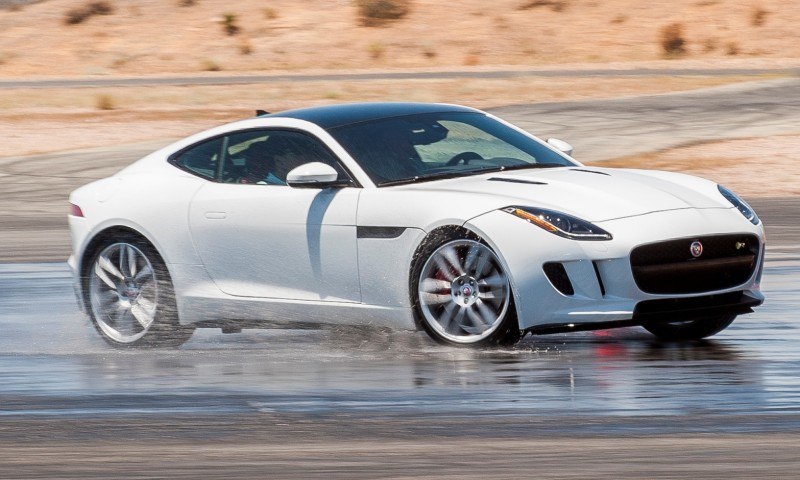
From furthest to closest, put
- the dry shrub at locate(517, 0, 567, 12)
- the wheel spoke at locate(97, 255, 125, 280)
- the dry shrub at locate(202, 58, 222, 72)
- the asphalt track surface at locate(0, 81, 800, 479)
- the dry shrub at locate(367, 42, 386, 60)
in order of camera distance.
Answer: the dry shrub at locate(517, 0, 567, 12) < the dry shrub at locate(367, 42, 386, 60) < the dry shrub at locate(202, 58, 222, 72) < the wheel spoke at locate(97, 255, 125, 280) < the asphalt track surface at locate(0, 81, 800, 479)

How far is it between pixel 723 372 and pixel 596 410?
1193 mm

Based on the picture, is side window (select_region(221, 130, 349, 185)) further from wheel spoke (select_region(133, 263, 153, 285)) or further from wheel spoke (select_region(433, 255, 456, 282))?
wheel spoke (select_region(433, 255, 456, 282))

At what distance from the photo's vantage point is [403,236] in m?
8.98

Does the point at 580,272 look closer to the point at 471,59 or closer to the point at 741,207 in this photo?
the point at 741,207

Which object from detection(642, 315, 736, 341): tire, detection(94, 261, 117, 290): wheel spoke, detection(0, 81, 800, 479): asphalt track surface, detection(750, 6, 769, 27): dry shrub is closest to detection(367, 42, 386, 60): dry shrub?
detection(750, 6, 769, 27): dry shrub

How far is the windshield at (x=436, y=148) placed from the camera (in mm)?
9391

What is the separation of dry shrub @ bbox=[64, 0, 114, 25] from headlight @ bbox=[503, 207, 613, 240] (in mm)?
58679

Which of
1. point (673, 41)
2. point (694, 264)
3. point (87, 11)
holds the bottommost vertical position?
point (87, 11)

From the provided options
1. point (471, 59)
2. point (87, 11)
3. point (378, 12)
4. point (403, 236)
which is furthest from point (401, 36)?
point (403, 236)

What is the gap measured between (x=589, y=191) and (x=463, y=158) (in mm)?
1063

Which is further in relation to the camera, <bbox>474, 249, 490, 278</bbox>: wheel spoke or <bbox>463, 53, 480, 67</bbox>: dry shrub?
<bbox>463, 53, 480, 67</bbox>: dry shrub

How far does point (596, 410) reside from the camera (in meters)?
7.12

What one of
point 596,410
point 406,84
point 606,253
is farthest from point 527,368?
point 406,84

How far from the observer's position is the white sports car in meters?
8.62
